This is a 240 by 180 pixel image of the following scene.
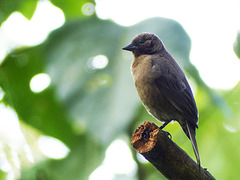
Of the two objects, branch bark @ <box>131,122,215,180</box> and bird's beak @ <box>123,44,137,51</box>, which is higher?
bird's beak @ <box>123,44,137,51</box>

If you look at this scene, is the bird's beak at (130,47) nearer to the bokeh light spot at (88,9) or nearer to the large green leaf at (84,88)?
the large green leaf at (84,88)

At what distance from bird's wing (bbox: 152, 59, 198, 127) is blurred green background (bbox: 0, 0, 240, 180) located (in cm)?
15

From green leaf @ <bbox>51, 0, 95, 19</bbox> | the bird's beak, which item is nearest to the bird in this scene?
the bird's beak

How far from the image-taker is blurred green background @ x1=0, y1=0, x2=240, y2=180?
10.7ft

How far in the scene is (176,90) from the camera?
3750mm

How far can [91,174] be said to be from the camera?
3660 millimetres

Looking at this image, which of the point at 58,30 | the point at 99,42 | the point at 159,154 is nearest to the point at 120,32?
the point at 99,42

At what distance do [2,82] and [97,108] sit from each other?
132 centimetres

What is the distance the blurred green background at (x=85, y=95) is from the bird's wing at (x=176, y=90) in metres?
0.15

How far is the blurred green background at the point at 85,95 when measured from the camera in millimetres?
3273

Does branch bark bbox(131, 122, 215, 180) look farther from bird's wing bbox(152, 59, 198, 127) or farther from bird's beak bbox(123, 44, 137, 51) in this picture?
bird's beak bbox(123, 44, 137, 51)

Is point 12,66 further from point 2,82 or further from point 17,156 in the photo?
point 17,156

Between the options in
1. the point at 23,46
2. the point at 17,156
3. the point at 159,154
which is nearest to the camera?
the point at 159,154

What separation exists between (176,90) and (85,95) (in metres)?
0.87
